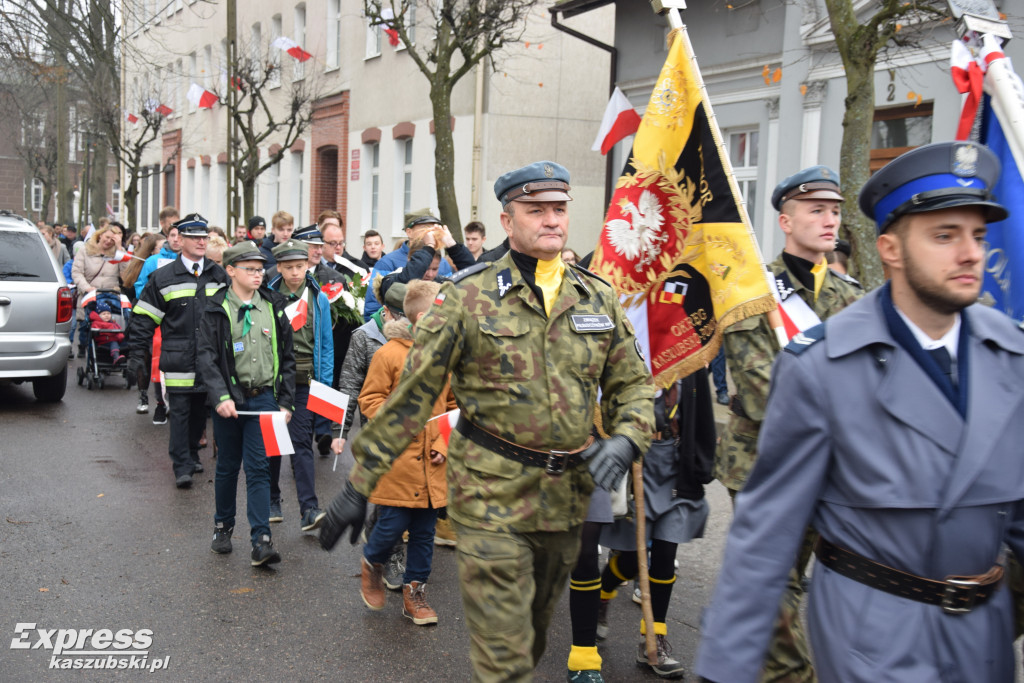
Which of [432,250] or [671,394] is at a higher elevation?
[432,250]

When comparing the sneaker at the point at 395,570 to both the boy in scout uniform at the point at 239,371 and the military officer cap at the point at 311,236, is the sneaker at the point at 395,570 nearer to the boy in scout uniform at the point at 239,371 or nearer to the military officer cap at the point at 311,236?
the boy in scout uniform at the point at 239,371

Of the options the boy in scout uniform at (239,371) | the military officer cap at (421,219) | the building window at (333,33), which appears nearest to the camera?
the boy in scout uniform at (239,371)

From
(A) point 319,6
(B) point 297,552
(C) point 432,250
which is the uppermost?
(A) point 319,6

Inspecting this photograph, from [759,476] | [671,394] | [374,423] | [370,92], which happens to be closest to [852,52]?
[671,394]

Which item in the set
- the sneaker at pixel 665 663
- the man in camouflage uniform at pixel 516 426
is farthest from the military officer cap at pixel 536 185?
the sneaker at pixel 665 663

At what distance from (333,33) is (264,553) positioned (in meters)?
23.0

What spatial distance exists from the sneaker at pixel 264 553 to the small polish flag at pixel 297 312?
184 cm

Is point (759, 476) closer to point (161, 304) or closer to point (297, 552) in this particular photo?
point (297, 552)

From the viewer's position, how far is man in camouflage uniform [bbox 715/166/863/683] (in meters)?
3.99

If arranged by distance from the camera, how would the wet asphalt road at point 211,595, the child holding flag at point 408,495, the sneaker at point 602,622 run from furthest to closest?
1. the child holding flag at point 408,495
2. the sneaker at point 602,622
3. the wet asphalt road at point 211,595

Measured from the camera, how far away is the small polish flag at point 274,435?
19.8 feet

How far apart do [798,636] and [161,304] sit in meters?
6.00

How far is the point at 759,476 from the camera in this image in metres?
2.38

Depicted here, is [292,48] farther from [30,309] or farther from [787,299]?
[787,299]
